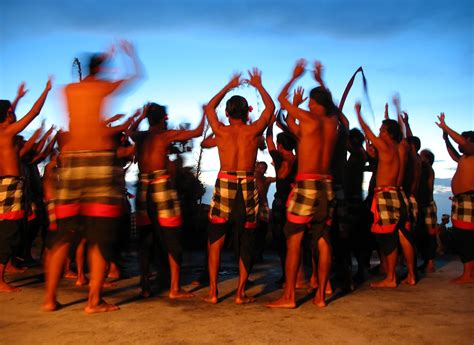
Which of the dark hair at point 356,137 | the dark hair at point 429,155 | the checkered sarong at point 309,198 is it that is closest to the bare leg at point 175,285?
the checkered sarong at point 309,198

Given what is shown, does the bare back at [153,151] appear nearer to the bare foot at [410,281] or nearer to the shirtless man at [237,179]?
the shirtless man at [237,179]

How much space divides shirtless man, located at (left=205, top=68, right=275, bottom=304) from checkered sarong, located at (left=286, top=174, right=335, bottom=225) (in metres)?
0.43

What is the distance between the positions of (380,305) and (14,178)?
13.5 feet

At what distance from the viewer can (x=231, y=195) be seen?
17.3 ft

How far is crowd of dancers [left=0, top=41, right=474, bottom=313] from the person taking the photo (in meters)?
4.77

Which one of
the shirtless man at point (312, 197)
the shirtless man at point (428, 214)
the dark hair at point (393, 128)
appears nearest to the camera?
the shirtless man at point (312, 197)

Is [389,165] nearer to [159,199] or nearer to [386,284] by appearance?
[386,284]

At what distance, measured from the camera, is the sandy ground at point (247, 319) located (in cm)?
398

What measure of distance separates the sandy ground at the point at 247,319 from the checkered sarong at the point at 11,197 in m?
0.85

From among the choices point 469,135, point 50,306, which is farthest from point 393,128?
point 50,306

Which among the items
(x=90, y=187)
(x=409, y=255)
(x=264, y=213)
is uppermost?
(x=90, y=187)

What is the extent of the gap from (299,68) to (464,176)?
2801 mm

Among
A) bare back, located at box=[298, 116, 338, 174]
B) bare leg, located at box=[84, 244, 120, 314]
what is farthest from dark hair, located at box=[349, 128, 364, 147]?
bare leg, located at box=[84, 244, 120, 314]

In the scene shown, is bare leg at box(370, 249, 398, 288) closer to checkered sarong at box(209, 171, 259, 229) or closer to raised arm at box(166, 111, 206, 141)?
checkered sarong at box(209, 171, 259, 229)
